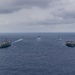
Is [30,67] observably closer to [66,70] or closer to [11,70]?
[11,70]

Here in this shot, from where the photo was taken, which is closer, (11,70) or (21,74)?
(21,74)

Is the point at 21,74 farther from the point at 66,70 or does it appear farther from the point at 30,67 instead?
the point at 66,70

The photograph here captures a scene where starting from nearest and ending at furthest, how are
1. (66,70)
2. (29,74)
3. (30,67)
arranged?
(29,74)
(66,70)
(30,67)

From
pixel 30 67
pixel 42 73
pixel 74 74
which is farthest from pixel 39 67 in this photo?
pixel 74 74

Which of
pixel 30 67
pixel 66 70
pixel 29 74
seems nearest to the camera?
pixel 29 74

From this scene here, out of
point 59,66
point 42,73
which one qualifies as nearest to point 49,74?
point 42,73

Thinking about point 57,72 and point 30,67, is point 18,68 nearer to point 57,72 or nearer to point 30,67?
point 30,67

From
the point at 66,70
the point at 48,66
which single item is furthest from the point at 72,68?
the point at 48,66

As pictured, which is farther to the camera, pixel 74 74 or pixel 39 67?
pixel 39 67
